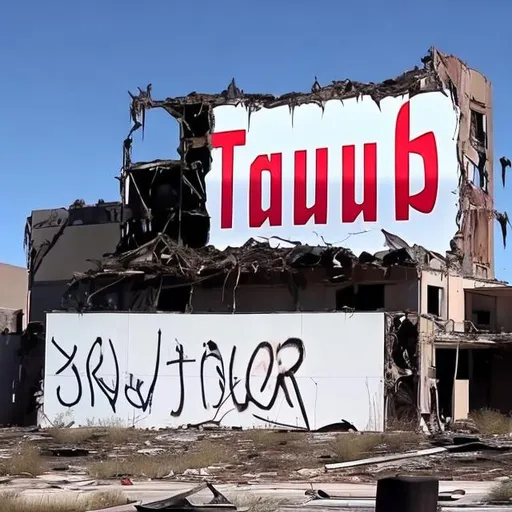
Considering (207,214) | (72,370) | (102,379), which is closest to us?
(102,379)

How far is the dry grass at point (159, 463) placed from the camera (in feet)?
60.3

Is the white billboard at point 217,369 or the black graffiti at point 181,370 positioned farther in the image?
the black graffiti at point 181,370

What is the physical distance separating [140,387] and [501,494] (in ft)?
59.0

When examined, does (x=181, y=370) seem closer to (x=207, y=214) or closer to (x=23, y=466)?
(x=207, y=214)

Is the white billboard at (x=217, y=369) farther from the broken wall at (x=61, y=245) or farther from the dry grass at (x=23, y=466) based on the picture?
the dry grass at (x=23, y=466)

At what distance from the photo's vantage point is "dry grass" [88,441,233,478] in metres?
18.4

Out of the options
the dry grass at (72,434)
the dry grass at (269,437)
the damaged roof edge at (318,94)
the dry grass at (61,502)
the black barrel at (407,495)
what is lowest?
the dry grass at (72,434)

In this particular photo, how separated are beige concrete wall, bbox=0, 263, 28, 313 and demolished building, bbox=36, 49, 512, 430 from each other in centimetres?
1685

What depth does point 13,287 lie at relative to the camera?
53.0 meters

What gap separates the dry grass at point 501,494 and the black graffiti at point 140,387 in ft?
56.5

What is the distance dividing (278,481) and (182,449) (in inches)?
263

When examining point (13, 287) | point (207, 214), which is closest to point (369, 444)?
point (207, 214)

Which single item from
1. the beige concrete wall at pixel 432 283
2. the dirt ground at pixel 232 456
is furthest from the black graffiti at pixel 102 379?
the beige concrete wall at pixel 432 283

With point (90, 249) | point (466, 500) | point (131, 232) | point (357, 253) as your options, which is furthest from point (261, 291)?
point (466, 500)
